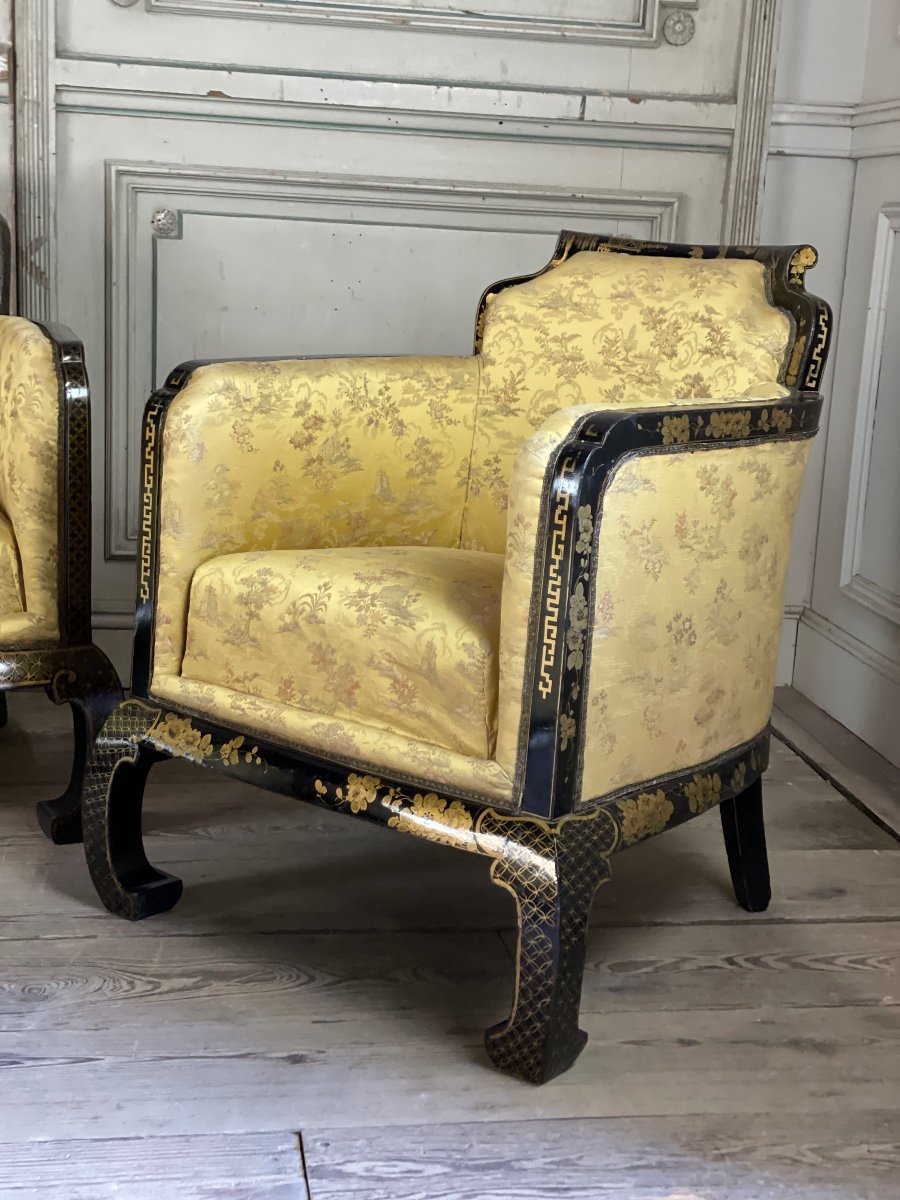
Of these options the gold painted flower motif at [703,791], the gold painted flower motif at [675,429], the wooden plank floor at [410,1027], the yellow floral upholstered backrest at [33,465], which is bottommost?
the wooden plank floor at [410,1027]

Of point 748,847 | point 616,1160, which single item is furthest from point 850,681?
point 616,1160

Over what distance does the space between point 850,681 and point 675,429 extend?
1.38 metres

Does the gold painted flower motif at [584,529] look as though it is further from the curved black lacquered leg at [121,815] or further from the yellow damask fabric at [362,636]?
the curved black lacquered leg at [121,815]

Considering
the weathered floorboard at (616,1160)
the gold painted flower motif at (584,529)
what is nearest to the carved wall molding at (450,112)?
the gold painted flower motif at (584,529)

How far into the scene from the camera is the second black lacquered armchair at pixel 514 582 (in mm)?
1300

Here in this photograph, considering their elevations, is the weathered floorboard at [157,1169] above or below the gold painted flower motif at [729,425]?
below

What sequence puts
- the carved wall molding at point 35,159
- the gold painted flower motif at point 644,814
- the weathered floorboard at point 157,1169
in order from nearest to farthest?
the weathered floorboard at point 157,1169 < the gold painted flower motif at point 644,814 < the carved wall molding at point 35,159

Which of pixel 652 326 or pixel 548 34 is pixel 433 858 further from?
pixel 548 34

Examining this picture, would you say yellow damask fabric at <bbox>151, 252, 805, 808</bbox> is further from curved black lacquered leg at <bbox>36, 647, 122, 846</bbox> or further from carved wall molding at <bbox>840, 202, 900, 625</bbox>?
carved wall molding at <bbox>840, 202, 900, 625</bbox>

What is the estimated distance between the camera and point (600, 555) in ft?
4.20

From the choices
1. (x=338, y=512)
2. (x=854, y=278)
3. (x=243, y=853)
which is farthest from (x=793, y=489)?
(x=854, y=278)

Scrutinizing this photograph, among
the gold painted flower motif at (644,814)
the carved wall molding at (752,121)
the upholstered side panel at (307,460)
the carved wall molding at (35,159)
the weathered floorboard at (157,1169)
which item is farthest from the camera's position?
the carved wall molding at (752,121)

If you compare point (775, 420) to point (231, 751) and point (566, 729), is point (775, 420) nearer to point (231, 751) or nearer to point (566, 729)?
point (566, 729)

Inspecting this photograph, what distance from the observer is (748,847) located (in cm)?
174
